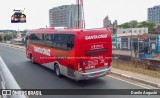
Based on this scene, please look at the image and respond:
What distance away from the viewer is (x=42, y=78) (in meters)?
11.7

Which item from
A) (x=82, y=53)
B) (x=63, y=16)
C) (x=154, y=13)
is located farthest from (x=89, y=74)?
(x=154, y=13)

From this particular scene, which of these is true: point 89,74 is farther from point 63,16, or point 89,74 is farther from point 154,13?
point 154,13

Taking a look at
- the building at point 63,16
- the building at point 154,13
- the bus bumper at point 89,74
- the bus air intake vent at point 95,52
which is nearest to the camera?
A: the bus bumper at point 89,74

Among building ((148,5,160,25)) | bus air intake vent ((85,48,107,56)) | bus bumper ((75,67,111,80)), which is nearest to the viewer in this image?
bus bumper ((75,67,111,80))

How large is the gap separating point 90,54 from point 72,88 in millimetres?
1857

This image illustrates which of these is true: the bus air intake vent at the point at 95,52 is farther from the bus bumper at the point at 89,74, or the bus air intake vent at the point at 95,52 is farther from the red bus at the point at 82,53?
the bus bumper at the point at 89,74

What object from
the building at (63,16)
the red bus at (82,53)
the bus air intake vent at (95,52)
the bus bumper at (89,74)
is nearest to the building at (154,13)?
the building at (63,16)

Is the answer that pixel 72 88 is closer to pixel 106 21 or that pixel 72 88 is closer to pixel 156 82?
pixel 156 82

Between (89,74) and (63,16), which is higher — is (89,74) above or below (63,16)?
below

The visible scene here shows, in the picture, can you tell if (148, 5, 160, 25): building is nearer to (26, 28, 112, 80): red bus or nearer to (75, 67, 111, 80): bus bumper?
(26, 28, 112, 80): red bus

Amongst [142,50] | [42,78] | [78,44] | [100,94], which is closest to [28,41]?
[42,78]

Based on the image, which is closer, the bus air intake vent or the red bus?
the red bus

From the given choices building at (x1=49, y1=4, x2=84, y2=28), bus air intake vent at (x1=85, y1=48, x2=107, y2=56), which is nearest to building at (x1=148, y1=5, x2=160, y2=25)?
building at (x1=49, y1=4, x2=84, y2=28)

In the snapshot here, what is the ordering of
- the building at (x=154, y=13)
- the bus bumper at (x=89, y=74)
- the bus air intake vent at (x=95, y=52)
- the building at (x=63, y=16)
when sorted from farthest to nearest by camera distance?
the building at (x=154, y=13)
the building at (x=63, y=16)
the bus air intake vent at (x=95, y=52)
the bus bumper at (x=89, y=74)
